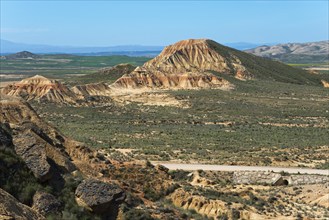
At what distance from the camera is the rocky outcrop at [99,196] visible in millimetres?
16516

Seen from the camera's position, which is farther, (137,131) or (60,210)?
(137,131)

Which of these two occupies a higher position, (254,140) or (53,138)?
(53,138)

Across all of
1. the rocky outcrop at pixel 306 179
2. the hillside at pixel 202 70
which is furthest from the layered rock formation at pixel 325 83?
the rocky outcrop at pixel 306 179

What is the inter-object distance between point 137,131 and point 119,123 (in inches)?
333

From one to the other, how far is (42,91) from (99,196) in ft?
229

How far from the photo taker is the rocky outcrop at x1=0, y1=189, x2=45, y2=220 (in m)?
12.1

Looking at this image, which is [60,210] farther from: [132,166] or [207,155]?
[207,155]

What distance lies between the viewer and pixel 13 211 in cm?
1255

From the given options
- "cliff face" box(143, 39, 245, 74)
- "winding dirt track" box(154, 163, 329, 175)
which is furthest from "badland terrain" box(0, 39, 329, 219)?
"cliff face" box(143, 39, 245, 74)

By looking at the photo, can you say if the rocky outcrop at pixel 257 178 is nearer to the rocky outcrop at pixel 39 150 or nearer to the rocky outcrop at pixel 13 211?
the rocky outcrop at pixel 39 150

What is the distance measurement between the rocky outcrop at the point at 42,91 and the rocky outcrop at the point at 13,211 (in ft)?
219

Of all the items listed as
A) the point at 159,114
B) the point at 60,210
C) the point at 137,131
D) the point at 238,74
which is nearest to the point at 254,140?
the point at 137,131

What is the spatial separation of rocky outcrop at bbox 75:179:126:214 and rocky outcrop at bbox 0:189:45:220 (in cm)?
272

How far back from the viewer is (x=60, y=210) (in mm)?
15258
